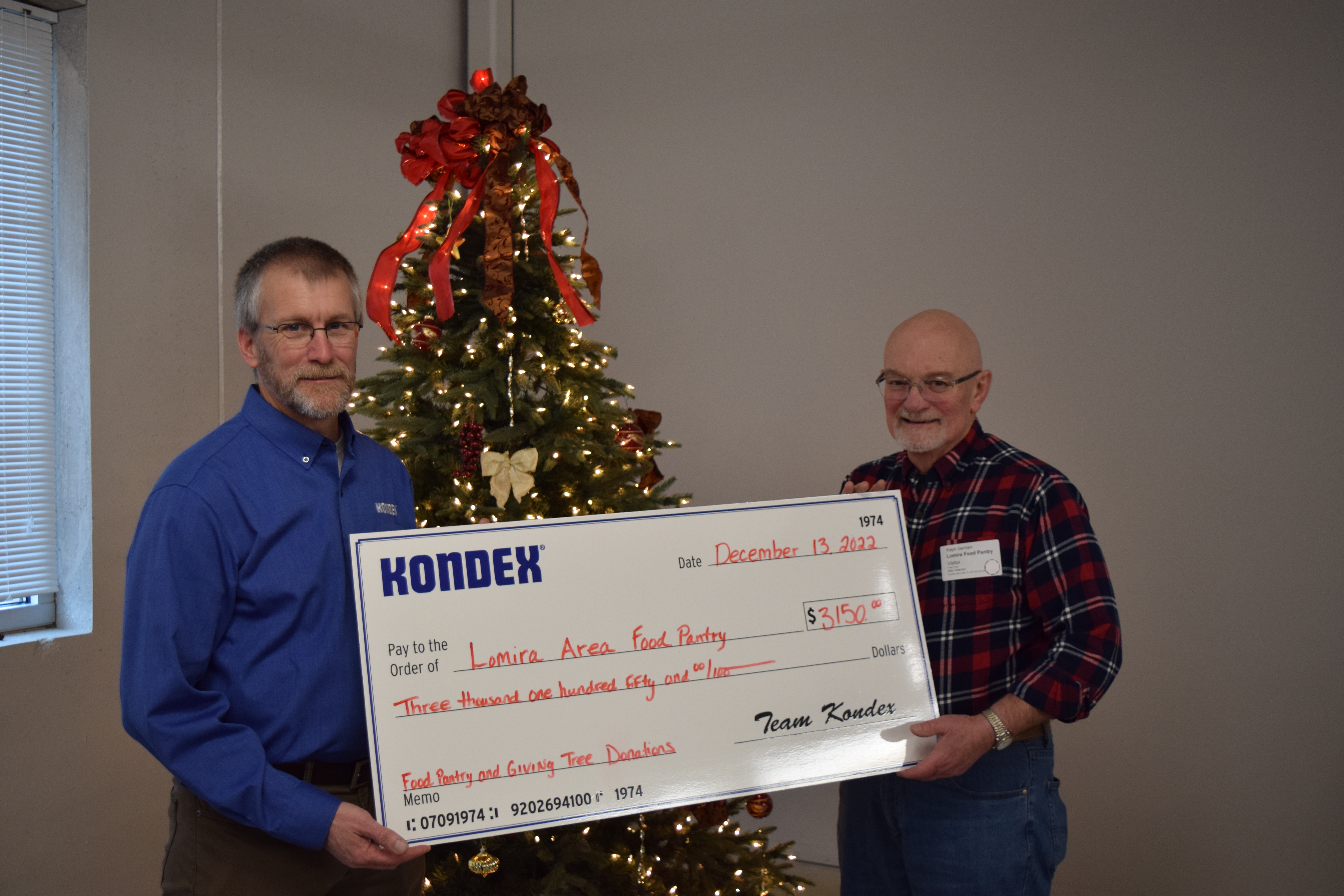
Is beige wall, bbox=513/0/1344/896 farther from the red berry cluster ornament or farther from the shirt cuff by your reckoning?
the shirt cuff

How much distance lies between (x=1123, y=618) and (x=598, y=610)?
2458 millimetres

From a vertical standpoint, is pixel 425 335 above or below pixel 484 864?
above

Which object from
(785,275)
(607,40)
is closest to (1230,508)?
(785,275)

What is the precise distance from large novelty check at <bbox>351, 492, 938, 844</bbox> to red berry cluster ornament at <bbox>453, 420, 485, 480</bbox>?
613 mm

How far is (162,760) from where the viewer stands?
4.66 feet

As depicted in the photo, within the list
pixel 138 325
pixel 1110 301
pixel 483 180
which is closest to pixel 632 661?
pixel 483 180

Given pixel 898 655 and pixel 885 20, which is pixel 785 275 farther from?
pixel 898 655

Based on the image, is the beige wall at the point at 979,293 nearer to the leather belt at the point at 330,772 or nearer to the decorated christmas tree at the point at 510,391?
the decorated christmas tree at the point at 510,391

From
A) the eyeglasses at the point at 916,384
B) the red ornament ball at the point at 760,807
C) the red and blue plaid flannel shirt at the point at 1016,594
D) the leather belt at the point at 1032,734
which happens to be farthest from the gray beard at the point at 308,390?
the red ornament ball at the point at 760,807

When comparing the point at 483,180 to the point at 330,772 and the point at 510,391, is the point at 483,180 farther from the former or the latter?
Answer: the point at 330,772

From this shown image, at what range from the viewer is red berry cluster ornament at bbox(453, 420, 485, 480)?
7.16 feet

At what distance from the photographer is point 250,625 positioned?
1.51m

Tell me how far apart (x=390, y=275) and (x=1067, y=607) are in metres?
1.69

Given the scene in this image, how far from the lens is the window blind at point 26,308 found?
269 cm
